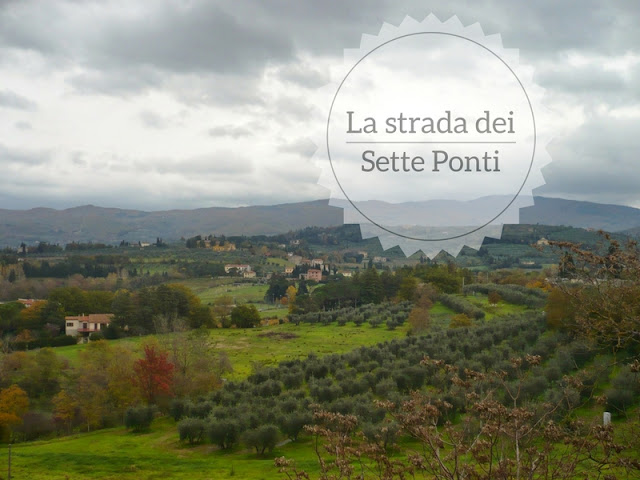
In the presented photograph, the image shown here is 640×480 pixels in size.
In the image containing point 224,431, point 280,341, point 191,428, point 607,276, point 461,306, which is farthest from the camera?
point 461,306

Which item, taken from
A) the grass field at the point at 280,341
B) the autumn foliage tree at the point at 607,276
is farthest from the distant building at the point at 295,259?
the autumn foliage tree at the point at 607,276

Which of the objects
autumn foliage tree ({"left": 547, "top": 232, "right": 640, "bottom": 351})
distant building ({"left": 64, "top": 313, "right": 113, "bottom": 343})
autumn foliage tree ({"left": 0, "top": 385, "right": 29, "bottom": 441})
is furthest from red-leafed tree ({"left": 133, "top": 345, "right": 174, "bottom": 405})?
distant building ({"left": 64, "top": 313, "right": 113, "bottom": 343})

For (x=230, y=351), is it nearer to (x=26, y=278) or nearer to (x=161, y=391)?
(x=161, y=391)

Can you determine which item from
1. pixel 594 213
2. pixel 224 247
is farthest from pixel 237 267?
pixel 594 213

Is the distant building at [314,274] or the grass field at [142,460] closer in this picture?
the grass field at [142,460]

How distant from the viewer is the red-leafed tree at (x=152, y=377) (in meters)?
27.9

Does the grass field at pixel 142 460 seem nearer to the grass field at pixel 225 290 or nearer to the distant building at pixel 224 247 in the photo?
the grass field at pixel 225 290

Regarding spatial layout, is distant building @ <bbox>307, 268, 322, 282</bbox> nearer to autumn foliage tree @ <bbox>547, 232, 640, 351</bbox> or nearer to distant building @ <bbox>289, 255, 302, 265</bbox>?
distant building @ <bbox>289, 255, 302, 265</bbox>

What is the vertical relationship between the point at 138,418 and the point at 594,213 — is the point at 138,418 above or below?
below

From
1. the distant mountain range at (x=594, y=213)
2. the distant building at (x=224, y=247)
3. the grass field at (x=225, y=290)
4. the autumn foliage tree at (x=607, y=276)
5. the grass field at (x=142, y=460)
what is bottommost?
the grass field at (x=225, y=290)

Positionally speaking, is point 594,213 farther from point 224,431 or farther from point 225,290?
point 224,431

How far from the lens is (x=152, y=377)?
28000 millimetres

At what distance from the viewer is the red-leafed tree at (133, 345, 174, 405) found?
27875mm

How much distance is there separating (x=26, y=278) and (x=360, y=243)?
9268 cm
